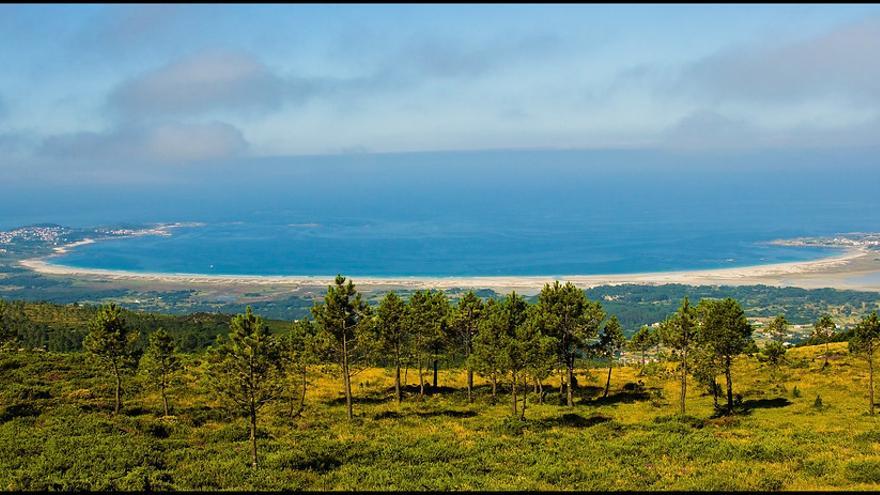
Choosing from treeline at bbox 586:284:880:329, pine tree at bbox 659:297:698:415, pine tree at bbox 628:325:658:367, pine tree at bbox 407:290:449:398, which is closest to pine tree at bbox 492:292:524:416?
pine tree at bbox 407:290:449:398

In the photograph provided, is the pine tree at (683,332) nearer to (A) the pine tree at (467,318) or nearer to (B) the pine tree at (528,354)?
(B) the pine tree at (528,354)

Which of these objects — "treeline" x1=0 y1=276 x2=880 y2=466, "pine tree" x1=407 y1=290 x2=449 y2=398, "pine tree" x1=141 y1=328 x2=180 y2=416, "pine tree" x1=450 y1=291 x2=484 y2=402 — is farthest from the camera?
"pine tree" x1=450 y1=291 x2=484 y2=402

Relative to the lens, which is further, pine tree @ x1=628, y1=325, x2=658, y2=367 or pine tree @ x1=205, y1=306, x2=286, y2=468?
pine tree @ x1=628, y1=325, x2=658, y2=367

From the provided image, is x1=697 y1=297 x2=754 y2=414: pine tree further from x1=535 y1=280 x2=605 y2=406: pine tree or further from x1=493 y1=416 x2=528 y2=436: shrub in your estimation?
x1=493 y1=416 x2=528 y2=436: shrub

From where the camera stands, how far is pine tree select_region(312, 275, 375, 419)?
40500mm

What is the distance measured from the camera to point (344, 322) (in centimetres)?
4103

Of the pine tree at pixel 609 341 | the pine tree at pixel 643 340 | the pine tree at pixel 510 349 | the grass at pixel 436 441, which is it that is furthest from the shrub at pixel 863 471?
the pine tree at pixel 643 340

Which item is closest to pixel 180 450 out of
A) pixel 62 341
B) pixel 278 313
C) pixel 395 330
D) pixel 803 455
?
pixel 395 330

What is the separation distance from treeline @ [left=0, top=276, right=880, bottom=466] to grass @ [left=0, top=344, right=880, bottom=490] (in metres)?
2.03

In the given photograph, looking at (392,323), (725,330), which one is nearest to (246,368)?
(392,323)

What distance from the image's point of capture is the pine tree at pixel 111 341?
40.7m

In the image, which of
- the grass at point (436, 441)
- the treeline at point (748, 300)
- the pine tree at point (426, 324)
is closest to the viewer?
the grass at point (436, 441)

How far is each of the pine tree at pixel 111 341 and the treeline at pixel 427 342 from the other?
0.08 m

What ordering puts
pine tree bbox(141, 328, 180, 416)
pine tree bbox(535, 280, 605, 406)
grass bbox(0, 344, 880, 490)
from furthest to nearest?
pine tree bbox(535, 280, 605, 406) → pine tree bbox(141, 328, 180, 416) → grass bbox(0, 344, 880, 490)
